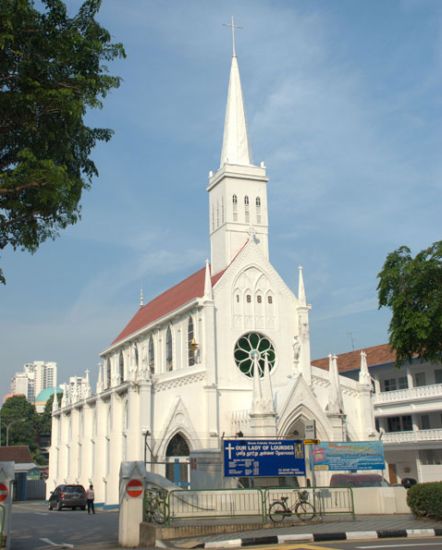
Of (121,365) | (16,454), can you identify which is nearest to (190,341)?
(121,365)

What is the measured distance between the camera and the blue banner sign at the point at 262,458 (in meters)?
22.2

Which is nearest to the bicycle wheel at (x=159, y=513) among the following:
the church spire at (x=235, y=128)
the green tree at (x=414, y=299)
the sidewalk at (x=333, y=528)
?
the sidewalk at (x=333, y=528)

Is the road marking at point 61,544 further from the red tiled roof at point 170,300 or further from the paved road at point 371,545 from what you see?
the red tiled roof at point 170,300

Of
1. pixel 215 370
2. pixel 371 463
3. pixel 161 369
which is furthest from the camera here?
pixel 161 369

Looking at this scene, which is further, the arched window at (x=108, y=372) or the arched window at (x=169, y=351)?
the arched window at (x=108, y=372)

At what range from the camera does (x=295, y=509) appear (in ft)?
62.7

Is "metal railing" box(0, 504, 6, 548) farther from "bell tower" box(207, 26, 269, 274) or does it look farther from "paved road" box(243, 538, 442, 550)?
"bell tower" box(207, 26, 269, 274)

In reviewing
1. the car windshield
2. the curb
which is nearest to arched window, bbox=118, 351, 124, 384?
the car windshield

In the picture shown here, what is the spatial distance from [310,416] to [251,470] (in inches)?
570

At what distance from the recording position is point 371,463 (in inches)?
986

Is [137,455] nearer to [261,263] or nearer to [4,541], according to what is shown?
[261,263]

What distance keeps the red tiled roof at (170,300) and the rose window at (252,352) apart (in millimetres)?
4055

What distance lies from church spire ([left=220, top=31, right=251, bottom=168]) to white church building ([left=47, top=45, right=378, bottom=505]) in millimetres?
81

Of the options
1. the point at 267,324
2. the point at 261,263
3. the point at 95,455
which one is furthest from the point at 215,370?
the point at 95,455
